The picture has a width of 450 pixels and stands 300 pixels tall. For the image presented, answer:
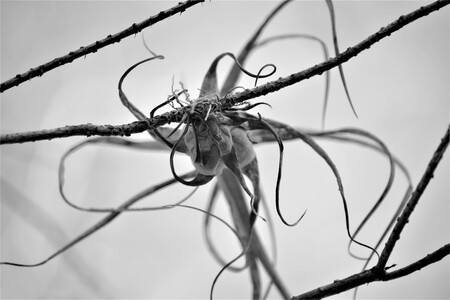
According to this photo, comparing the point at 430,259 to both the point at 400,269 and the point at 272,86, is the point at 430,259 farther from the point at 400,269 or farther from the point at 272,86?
the point at 272,86

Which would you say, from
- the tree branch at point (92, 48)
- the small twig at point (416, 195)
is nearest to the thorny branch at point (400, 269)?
the small twig at point (416, 195)

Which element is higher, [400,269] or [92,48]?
[92,48]

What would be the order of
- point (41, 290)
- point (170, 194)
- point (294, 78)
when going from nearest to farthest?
1. point (294, 78)
2. point (41, 290)
3. point (170, 194)

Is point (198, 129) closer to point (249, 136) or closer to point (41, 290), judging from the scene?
point (249, 136)

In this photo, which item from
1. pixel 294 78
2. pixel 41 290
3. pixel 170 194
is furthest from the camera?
pixel 170 194

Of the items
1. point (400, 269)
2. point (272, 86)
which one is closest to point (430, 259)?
point (400, 269)

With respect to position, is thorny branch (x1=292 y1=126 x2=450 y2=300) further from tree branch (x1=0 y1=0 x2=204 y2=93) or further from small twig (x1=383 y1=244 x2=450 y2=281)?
tree branch (x1=0 y1=0 x2=204 y2=93)

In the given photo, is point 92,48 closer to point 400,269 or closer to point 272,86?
point 272,86

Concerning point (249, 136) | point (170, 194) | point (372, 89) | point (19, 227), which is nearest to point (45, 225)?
point (19, 227)

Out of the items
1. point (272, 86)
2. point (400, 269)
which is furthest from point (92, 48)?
point (400, 269)
